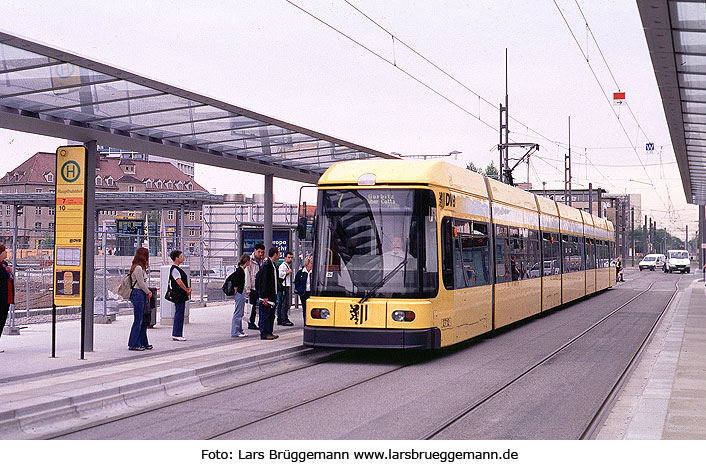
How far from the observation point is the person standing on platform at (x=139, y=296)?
13453mm

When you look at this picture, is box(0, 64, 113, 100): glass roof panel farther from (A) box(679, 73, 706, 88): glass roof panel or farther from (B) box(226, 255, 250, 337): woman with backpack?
(A) box(679, 73, 706, 88): glass roof panel

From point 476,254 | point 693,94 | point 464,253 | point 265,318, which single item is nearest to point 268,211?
point 265,318

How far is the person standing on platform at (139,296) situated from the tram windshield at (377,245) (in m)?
2.62

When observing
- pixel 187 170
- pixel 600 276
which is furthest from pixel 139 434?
pixel 187 170

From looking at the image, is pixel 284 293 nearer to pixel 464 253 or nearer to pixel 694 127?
pixel 464 253

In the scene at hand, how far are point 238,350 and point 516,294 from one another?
721 centimetres

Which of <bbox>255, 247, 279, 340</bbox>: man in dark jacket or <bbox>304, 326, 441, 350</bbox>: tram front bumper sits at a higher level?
<bbox>255, 247, 279, 340</bbox>: man in dark jacket

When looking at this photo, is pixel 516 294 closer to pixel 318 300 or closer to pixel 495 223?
pixel 495 223

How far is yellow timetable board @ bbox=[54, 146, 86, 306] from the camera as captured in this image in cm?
1220

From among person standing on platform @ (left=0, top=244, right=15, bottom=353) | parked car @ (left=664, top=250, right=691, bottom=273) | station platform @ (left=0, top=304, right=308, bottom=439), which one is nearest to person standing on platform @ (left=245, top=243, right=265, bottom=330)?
station platform @ (left=0, top=304, right=308, bottom=439)

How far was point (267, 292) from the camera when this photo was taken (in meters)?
15.0

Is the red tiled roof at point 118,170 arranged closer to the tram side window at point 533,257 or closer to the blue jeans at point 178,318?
the tram side window at point 533,257

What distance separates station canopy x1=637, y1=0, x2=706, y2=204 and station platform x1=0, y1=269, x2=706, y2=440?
451 cm

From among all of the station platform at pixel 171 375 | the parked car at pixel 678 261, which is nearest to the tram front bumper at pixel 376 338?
the station platform at pixel 171 375
